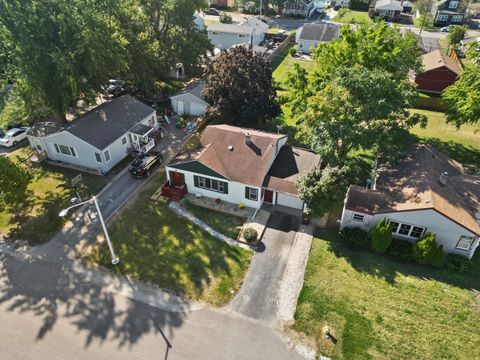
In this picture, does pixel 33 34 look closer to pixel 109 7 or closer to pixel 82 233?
pixel 109 7

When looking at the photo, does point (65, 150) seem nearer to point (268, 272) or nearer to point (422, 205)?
point (268, 272)

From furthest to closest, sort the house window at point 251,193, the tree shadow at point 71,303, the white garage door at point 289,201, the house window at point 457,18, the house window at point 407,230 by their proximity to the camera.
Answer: the house window at point 457,18 → the white garage door at point 289,201 → the house window at point 251,193 → the house window at point 407,230 → the tree shadow at point 71,303

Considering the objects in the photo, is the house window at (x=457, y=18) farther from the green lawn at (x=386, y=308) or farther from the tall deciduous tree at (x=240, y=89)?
the green lawn at (x=386, y=308)

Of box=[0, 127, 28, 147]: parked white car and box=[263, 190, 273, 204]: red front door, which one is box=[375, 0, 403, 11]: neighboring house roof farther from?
box=[0, 127, 28, 147]: parked white car

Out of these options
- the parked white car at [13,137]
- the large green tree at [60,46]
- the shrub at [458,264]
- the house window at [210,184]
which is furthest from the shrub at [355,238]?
the parked white car at [13,137]

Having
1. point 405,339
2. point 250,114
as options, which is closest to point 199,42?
point 250,114

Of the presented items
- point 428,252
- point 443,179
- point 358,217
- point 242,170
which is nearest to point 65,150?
point 242,170
